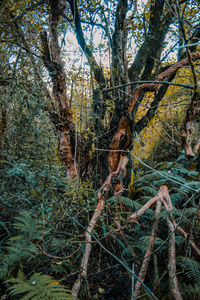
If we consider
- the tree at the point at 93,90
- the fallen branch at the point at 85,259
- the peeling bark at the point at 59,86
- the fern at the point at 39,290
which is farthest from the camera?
the peeling bark at the point at 59,86

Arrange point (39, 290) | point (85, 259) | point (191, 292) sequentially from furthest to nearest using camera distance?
point (85, 259) < point (191, 292) < point (39, 290)

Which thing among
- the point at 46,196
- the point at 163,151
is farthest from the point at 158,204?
the point at 163,151

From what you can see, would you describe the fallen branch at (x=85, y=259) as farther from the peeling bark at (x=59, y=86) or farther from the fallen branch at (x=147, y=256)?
the peeling bark at (x=59, y=86)

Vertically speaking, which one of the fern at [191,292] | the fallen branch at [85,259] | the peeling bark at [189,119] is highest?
the peeling bark at [189,119]

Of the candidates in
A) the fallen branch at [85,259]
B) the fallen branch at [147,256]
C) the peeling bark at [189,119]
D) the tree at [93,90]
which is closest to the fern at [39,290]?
the fallen branch at [85,259]

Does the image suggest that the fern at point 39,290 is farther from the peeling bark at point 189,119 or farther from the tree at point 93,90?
the peeling bark at point 189,119

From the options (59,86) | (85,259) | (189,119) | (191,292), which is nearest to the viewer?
(191,292)

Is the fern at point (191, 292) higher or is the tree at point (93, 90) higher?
the tree at point (93, 90)

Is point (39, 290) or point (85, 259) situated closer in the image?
point (39, 290)

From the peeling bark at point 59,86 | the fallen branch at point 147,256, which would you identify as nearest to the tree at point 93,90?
the peeling bark at point 59,86

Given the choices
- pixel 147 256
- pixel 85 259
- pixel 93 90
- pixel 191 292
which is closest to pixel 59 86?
pixel 93 90

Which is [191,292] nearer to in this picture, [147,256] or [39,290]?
[147,256]

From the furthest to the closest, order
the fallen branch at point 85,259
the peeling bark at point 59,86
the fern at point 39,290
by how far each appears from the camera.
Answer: the peeling bark at point 59,86, the fallen branch at point 85,259, the fern at point 39,290

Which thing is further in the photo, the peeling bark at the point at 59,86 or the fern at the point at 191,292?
the peeling bark at the point at 59,86
